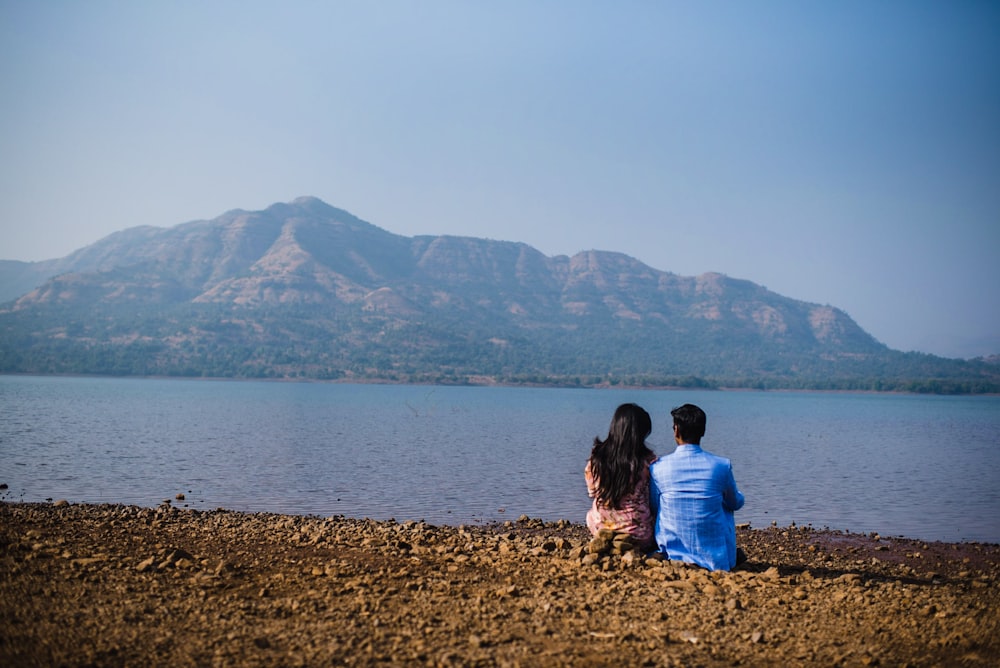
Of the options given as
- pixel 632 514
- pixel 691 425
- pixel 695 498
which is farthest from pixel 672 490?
pixel 691 425

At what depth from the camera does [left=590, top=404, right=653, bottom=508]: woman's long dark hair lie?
9180 mm

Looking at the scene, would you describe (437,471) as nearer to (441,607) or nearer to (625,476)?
(625,476)

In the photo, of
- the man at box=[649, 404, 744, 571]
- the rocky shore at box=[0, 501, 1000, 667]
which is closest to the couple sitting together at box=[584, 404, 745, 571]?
the man at box=[649, 404, 744, 571]

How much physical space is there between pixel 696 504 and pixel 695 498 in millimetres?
75

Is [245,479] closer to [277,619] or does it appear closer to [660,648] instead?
[277,619]

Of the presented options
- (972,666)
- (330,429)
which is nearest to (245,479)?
(972,666)

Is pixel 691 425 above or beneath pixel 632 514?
above

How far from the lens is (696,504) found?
9.04 meters

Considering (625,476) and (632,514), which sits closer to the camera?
(625,476)

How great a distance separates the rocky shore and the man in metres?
0.36

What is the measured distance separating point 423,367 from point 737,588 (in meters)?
190

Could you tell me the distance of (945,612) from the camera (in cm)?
778

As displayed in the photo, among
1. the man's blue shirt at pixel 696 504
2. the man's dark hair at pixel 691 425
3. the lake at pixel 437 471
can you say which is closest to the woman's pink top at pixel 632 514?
the man's blue shirt at pixel 696 504

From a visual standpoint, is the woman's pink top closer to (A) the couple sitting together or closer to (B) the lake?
(A) the couple sitting together
